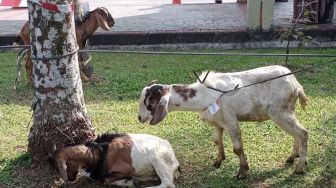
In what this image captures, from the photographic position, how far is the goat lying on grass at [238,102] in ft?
14.9

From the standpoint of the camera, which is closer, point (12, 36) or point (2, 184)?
point (2, 184)

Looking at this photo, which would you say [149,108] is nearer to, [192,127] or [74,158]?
[74,158]

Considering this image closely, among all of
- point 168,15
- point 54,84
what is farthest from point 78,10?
point 168,15

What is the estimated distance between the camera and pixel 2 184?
4742 millimetres

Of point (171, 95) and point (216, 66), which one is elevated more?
point (171, 95)

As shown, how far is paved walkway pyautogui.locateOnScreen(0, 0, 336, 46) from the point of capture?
11172mm

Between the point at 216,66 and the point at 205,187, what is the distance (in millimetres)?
4197

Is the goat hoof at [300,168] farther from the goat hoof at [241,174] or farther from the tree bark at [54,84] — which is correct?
the tree bark at [54,84]

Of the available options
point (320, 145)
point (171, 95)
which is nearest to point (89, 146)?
point (171, 95)

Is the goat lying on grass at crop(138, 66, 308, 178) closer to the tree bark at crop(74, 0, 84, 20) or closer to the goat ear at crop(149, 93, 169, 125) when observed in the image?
the goat ear at crop(149, 93, 169, 125)

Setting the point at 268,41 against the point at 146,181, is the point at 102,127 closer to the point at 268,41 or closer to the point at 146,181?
the point at 146,181

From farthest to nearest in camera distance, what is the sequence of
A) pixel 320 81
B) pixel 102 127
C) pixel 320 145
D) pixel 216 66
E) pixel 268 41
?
pixel 268 41 → pixel 216 66 → pixel 320 81 → pixel 102 127 → pixel 320 145

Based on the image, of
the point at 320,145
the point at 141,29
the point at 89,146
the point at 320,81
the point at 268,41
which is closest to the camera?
the point at 89,146

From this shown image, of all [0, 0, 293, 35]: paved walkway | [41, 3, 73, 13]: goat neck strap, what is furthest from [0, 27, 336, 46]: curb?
[41, 3, 73, 13]: goat neck strap
